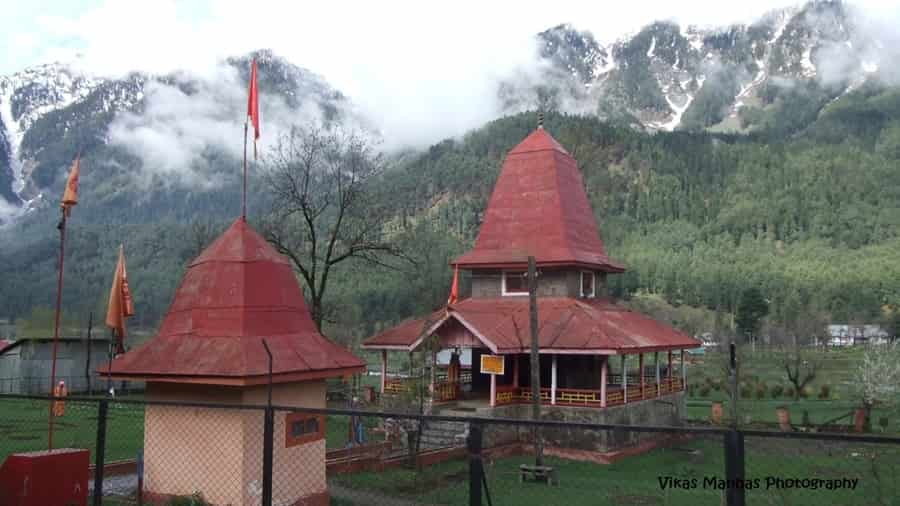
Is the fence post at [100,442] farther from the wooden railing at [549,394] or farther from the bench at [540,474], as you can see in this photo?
the wooden railing at [549,394]

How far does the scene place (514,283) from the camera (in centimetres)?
2606

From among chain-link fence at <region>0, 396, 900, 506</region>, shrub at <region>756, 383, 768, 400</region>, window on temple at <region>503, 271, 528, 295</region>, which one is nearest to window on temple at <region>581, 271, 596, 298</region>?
window on temple at <region>503, 271, 528, 295</region>

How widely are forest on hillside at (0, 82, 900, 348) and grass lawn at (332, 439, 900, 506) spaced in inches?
2281

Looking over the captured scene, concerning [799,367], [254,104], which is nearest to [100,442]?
[254,104]

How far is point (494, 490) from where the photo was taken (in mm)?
15398

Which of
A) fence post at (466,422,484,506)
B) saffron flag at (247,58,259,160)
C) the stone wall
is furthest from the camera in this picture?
the stone wall

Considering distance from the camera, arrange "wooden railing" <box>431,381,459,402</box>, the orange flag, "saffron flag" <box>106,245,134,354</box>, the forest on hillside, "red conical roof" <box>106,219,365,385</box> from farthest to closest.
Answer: the forest on hillside < "wooden railing" <box>431,381,459,402</box> < "saffron flag" <box>106,245,134,354</box> < the orange flag < "red conical roof" <box>106,219,365,385</box>

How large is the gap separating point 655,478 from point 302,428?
32.1ft

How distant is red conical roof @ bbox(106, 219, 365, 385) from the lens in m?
10.4

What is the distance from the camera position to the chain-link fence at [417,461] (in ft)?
23.4

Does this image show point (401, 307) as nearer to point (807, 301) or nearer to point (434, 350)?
point (807, 301)

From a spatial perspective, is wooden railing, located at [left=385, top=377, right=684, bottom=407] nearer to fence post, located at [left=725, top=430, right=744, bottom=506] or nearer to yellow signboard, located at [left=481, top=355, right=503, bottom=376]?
yellow signboard, located at [left=481, top=355, right=503, bottom=376]

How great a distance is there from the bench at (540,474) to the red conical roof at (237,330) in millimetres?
6311

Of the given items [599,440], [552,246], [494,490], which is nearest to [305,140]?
[552,246]
